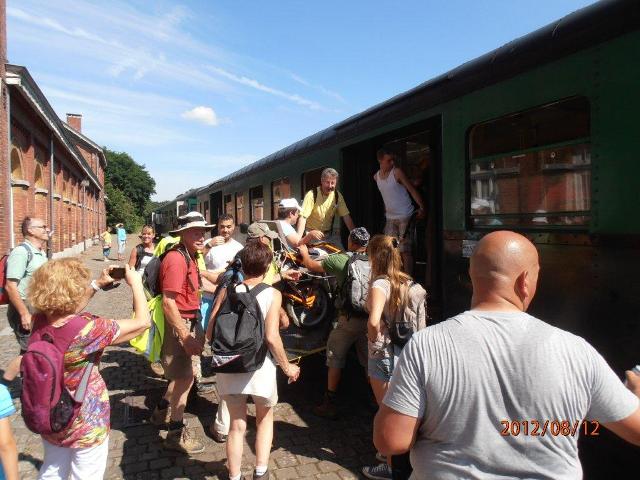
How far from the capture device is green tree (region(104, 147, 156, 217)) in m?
75.1

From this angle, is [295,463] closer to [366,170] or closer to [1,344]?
[366,170]

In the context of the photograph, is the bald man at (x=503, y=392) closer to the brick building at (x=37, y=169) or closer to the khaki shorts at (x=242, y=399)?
the khaki shorts at (x=242, y=399)

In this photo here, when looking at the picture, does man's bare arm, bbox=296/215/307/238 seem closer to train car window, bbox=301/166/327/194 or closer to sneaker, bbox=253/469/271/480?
train car window, bbox=301/166/327/194

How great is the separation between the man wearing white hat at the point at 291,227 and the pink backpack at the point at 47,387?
2.91 meters

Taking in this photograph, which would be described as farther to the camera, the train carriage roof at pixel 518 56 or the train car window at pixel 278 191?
the train car window at pixel 278 191

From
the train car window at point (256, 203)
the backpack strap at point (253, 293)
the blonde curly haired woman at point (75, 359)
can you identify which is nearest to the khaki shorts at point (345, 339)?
the backpack strap at point (253, 293)

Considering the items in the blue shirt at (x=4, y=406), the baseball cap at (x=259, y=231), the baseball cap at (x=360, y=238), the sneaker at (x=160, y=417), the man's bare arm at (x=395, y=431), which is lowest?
the sneaker at (x=160, y=417)

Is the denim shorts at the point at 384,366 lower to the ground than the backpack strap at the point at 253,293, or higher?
lower

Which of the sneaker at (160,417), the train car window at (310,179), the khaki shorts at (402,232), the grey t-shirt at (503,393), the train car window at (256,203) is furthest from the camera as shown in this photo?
the train car window at (256,203)

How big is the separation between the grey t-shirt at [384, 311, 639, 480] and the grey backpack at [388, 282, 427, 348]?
1.78 meters

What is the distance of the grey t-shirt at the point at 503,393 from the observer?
1.29 meters

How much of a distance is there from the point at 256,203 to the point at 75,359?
24.7 feet

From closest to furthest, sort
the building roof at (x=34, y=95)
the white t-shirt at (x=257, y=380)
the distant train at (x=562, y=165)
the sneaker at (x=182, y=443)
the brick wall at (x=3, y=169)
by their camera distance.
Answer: the distant train at (x=562, y=165) → the white t-shirt at (x=257, y=380) → the sneaker at (x=182, y=443) → the brick wall at (x=3, y=169) → the building roof at (x=34, y=95)
